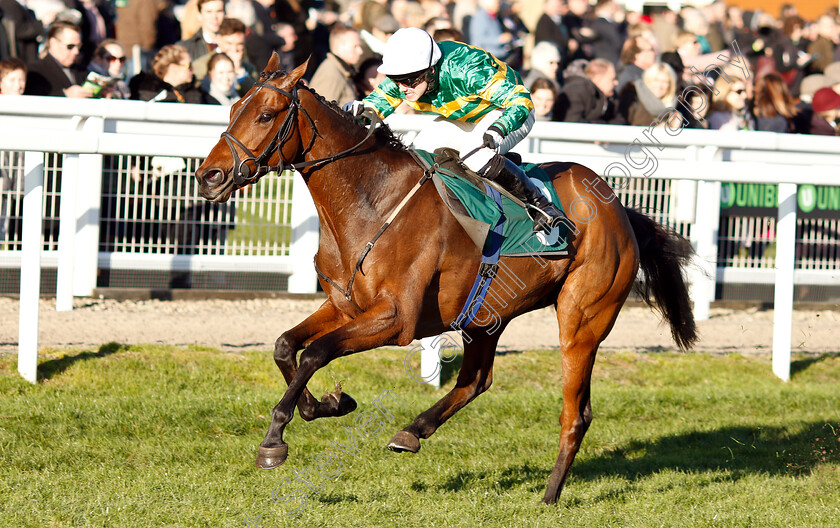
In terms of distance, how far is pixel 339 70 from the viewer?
317 inches

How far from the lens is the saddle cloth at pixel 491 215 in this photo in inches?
169

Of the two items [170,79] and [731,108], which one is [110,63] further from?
[731,108]

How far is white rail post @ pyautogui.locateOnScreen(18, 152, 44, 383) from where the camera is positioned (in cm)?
537

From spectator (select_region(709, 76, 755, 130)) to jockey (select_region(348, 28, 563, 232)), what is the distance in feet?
16.9

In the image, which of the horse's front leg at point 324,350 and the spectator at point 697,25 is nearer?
the horse's front leg at point 324,350

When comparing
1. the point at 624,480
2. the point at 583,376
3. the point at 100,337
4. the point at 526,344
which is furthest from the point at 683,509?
the point at 100,337

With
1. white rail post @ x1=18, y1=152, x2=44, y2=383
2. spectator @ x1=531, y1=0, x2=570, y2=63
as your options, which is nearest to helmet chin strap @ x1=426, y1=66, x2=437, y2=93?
white rail post @ x1=18, y1=152, x2=44, y2=383

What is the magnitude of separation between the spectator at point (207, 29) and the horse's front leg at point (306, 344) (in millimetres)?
5003

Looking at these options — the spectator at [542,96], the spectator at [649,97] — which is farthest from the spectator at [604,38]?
the spectator at [542,96]

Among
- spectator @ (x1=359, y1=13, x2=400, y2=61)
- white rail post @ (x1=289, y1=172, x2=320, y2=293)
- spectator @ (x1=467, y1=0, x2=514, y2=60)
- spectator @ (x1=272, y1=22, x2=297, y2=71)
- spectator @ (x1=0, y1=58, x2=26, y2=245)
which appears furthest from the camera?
spectator @ (x1=467, y1=0, x2=514, y2=60)

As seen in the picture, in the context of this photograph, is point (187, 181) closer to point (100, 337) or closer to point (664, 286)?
point (100, 337)

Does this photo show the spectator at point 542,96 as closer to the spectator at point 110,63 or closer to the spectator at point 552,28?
the spectator at point 110,63

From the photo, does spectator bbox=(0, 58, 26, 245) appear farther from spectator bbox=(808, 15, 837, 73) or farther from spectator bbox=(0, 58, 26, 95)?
spectator bbox=(808, 15, 837, 73)

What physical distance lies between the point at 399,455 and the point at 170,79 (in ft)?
12.8
